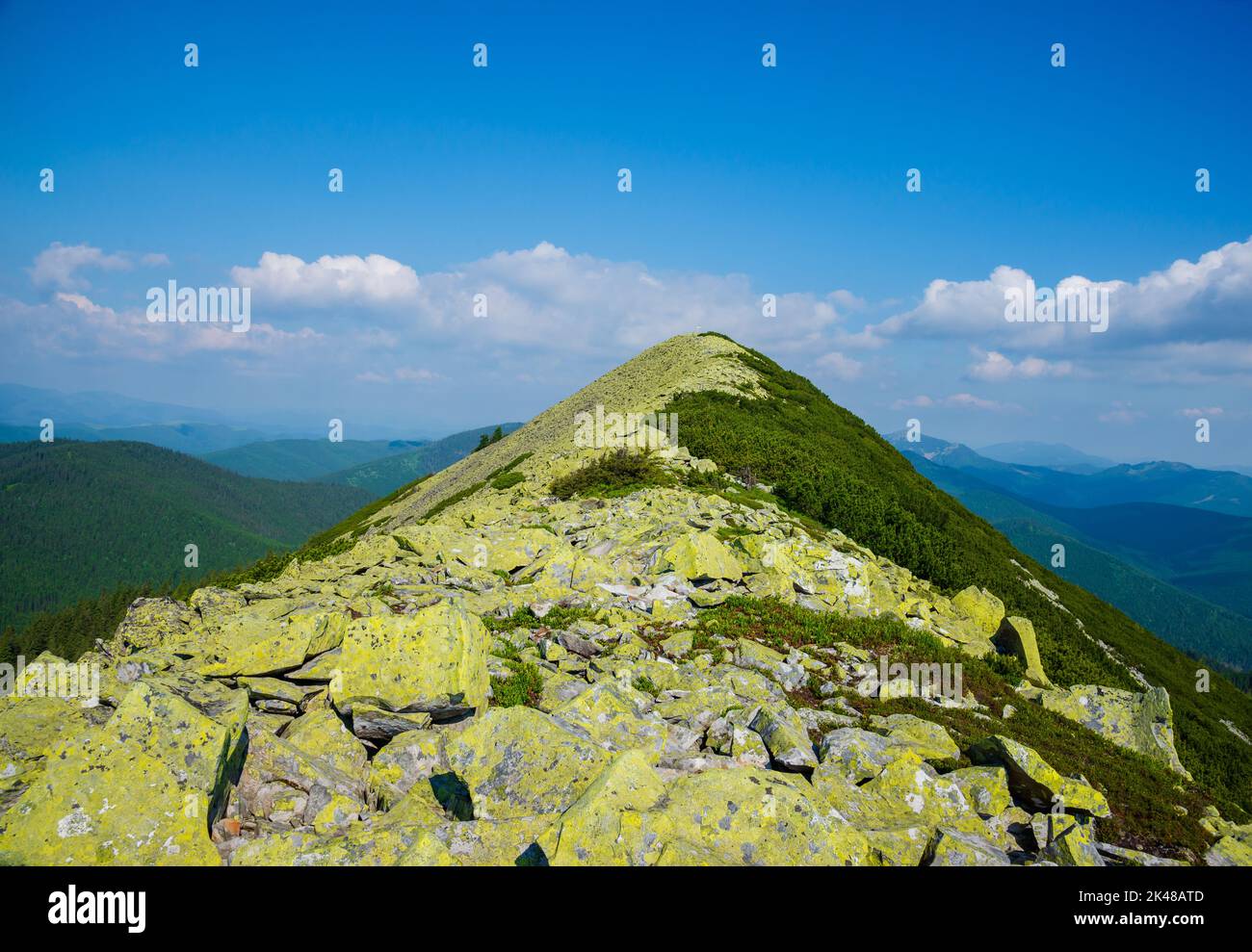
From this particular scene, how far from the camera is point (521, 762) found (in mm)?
9391

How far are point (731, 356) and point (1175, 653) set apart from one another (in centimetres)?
5201

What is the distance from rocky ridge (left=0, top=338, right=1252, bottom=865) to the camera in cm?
751

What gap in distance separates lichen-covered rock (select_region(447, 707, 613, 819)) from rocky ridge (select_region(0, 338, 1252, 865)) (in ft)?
0.12

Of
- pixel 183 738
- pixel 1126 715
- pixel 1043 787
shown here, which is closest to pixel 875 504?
pixel 1126 715

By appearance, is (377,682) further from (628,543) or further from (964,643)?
(964,643)

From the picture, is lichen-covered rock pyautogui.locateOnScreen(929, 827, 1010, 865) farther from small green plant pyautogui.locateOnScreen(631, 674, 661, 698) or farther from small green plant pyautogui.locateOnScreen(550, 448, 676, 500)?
small green plant pyautogui.locateOnScreen(550, 448, 676, 500)

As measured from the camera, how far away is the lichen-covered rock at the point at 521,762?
29.4 feet

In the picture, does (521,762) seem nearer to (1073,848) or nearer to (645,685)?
(645,685)

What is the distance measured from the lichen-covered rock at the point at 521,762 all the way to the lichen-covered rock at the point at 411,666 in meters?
1.33

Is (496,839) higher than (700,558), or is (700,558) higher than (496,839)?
(700,558)

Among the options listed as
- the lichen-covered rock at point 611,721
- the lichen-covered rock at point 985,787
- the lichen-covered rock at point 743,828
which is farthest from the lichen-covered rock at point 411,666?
the lichen-covered rock at point 985,787

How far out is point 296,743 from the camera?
993 centimetres

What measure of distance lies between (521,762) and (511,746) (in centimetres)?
32
